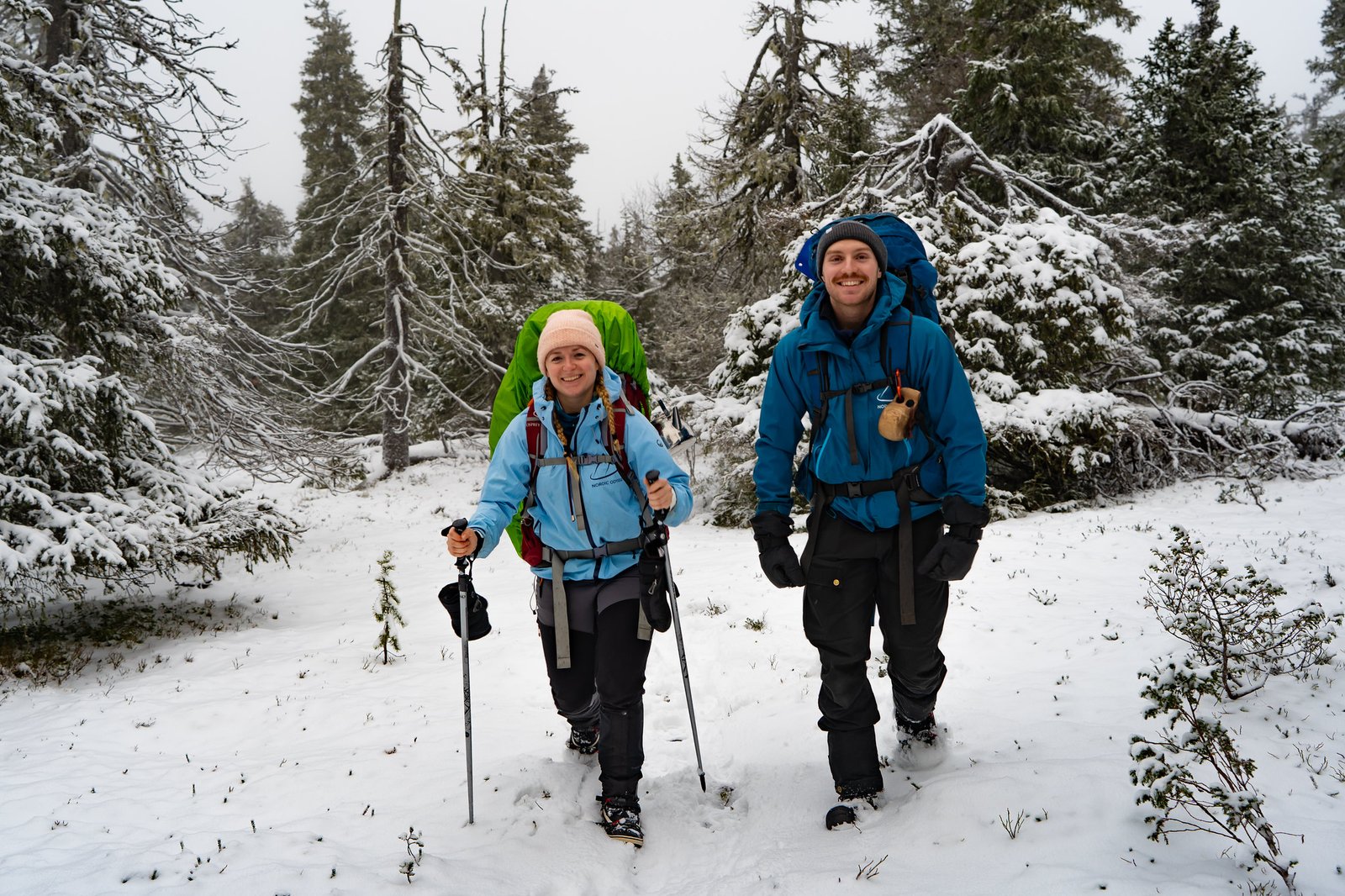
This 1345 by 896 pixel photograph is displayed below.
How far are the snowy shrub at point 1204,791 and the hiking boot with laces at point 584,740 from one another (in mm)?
2664

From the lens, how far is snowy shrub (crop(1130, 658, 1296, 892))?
2.41m

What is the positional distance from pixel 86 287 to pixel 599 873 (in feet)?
24.6

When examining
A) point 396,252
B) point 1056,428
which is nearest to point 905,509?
point 1056,428

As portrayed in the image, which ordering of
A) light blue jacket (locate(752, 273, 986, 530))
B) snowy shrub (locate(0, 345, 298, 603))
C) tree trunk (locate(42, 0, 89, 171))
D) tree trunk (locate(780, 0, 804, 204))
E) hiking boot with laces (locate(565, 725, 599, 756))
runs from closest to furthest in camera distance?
1. light blue jacket (locate(752, 273, 986, 530))
2. hiking boot with laces (locate(565, 725, 599, 756))
3. snowy shrub (locate(0, 345, 298, 603))
4. tree trunk (locate(42, 0, 89, 171))
5. tree trunk (locate(780, 0, 804, 204))

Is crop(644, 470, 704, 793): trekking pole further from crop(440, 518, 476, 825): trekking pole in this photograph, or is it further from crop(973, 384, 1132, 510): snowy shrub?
crop(973, 384, 1132, 510): snowy shrub

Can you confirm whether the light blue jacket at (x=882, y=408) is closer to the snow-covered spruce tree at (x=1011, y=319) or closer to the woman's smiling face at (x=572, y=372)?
the woman's smiling face at (x=572, y=372)

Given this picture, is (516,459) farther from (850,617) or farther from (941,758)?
(941,758)

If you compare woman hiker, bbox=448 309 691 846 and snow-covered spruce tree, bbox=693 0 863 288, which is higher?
snow-covered spruce tree, bbox=693 0 863 288

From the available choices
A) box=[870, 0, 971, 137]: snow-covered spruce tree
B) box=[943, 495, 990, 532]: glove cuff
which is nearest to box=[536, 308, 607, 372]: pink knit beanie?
box=[943, 495, 990, 532]: glove cuff

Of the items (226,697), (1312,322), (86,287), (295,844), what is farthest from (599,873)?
(1312,322)

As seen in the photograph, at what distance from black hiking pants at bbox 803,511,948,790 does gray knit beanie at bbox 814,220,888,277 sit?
1.22 metres

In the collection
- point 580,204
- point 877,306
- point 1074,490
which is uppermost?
point 580,204

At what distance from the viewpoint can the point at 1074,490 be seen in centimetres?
1098

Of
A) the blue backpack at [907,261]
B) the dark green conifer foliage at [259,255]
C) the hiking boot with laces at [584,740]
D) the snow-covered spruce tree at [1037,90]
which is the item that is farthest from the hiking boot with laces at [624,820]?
the snow-covered spruce tree at [1037,90]
